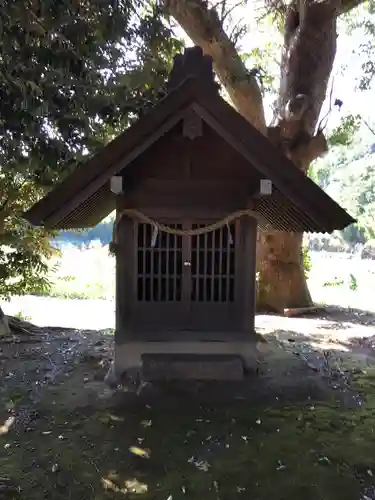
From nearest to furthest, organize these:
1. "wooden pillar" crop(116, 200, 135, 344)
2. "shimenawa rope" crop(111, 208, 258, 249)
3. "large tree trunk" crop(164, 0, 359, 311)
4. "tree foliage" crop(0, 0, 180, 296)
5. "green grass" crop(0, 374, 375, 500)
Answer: "green grass" crop(0, 374, 375, 500), "tree foliage" crop(0, 0, 180, 296), "shimenawa rope" crop(111, 208, 258, 249), "wooden pillar" crop(116, 200, 135, 344), "large tree trunk" crop(164, 0, 359, 311)

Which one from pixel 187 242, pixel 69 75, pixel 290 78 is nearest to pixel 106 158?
pixel 69 75

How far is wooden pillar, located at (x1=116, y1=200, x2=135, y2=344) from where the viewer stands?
19.2ft

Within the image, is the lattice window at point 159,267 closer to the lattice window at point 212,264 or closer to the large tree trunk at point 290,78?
the lattice window at point 212,264

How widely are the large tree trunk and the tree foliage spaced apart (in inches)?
126

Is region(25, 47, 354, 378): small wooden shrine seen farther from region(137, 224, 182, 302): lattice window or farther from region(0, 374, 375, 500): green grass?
region(0, 374, 375, 500): green grass

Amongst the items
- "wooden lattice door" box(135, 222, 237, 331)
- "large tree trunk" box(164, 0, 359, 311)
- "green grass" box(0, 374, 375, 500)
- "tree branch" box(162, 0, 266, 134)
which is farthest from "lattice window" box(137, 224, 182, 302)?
"tree branch" box(162, 0, 266, 134)

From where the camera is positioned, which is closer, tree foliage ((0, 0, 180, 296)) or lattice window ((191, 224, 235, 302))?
tree foliage ((0, 0, 180, 296))

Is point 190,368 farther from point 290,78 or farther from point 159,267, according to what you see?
point 290,78

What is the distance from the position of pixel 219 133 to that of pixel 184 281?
176cm

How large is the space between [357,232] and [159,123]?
126 ft

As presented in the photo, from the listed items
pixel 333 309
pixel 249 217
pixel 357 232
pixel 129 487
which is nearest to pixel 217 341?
pixel 249 217

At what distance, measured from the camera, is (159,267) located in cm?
592

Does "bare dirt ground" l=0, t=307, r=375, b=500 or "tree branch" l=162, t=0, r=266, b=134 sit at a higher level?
"tree branch" l=162, t=0, r=266, b=134

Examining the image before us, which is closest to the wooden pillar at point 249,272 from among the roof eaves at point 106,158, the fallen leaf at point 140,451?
the roof eaves at point 106,158
